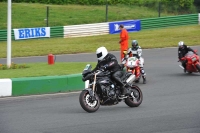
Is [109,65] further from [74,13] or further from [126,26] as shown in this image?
[74,13]

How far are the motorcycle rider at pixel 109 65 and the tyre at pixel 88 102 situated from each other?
2.47 feet

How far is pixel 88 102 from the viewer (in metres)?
12.4

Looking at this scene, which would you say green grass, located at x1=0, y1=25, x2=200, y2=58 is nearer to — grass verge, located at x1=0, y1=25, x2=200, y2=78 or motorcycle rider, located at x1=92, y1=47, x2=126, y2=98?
grass verge, located at x1=0, y1=25, x2=200, y2=78

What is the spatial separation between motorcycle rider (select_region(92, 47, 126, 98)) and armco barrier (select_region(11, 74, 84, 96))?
291cm

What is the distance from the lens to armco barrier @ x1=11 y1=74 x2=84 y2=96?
1518 centimetres

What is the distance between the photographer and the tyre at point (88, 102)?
12289 mm

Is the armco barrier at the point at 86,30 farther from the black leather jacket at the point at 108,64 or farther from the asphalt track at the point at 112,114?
the black leather jacket at the point at 108,64

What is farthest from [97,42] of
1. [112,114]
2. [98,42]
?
[112,114]

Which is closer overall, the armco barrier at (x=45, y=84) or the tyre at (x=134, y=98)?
the tyre at (x=134, y=98)

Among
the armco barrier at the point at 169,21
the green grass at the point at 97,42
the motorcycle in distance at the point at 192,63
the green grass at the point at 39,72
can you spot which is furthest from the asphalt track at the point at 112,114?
the armco barrier at the point at 169,21

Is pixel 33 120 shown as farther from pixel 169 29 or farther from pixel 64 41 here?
pixel 169 29

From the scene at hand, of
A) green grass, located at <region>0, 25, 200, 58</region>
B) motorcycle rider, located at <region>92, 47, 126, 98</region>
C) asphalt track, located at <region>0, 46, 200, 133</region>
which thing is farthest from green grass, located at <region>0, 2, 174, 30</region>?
motorcycle rider, located at <region>92, 47, 126, 98</region>

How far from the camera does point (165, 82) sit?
720 inches

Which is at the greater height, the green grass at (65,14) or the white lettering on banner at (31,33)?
the green grass at (65,14)
